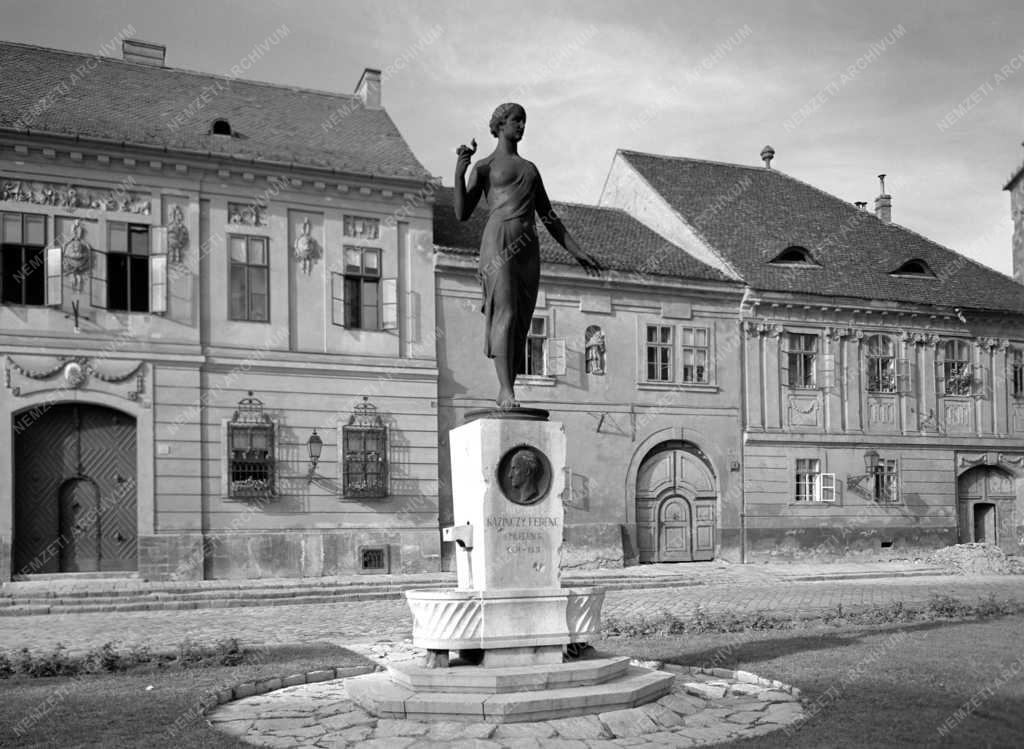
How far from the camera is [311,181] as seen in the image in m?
24.4

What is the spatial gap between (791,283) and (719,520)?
6.83 m

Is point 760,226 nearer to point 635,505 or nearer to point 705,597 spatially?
point 635,505

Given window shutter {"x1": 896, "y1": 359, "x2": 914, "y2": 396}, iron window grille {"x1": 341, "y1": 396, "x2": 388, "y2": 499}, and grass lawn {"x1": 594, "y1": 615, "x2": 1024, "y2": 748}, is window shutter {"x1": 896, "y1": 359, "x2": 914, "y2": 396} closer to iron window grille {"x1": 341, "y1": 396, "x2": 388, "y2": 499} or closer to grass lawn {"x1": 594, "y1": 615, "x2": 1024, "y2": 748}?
iron window grille {"x1": 341, "y1": 396, "x2": 388, "y2": 499}

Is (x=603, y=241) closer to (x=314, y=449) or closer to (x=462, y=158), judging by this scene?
(x=314, y=449)

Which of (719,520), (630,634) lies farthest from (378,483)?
(630,634)

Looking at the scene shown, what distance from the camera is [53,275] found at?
21.9m

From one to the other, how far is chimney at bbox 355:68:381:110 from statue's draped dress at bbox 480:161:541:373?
19688 millimetres

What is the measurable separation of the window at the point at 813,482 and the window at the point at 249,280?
1478 cm

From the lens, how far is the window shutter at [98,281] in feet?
72.8

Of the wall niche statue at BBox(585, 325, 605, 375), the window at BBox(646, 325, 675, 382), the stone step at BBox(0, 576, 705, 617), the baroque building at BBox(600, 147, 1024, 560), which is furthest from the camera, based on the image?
the baroque building at BBox(600, 147, 1024, 560)

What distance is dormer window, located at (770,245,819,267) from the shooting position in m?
31.1

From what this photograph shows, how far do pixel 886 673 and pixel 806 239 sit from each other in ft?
78.7

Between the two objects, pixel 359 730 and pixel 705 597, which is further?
pixel 705 597

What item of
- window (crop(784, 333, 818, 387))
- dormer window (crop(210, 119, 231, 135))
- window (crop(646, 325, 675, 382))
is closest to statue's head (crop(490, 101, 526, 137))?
dormer window (crop(210, 119, 231, 135))
